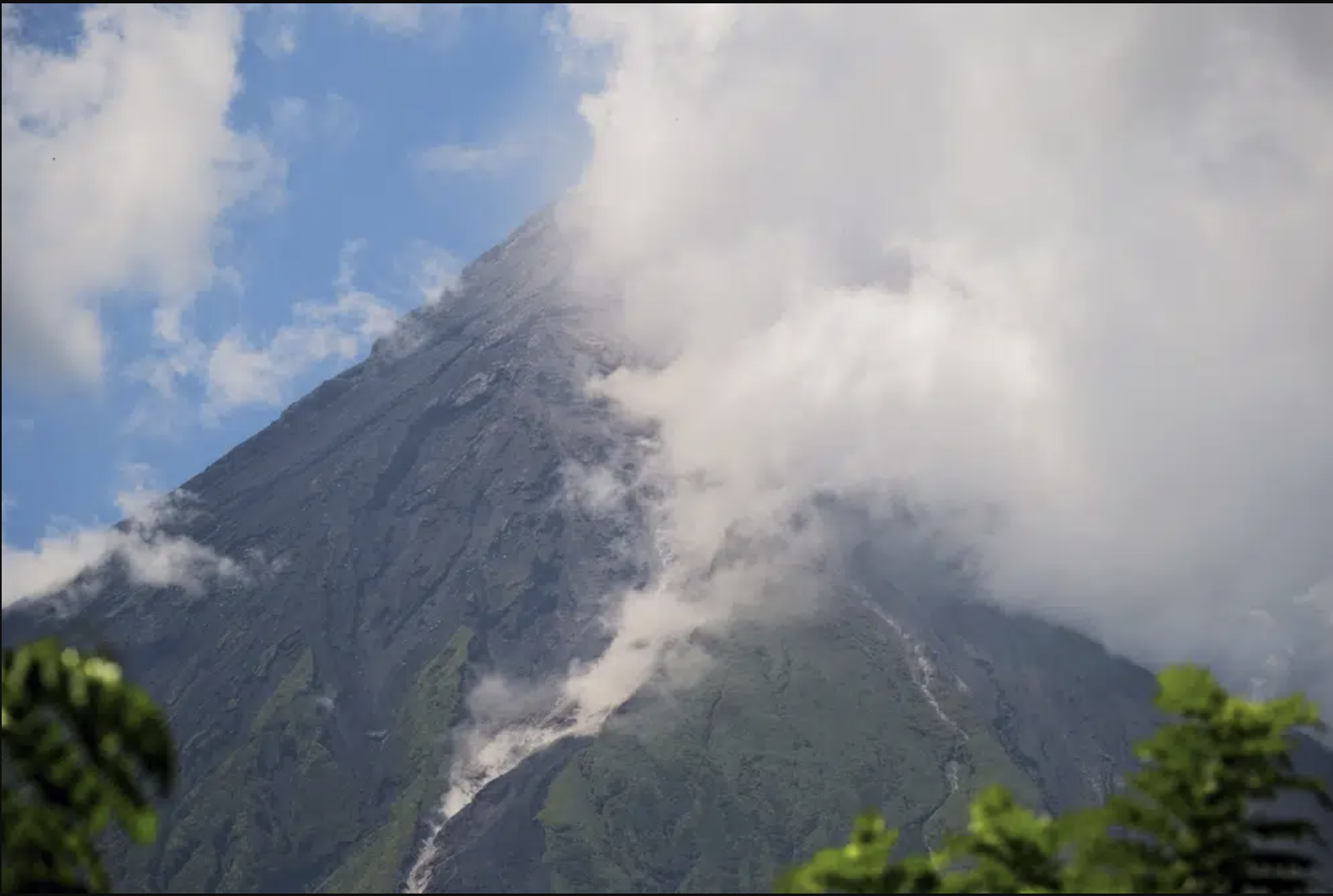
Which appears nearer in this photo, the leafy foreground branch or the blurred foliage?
the blurred foliage

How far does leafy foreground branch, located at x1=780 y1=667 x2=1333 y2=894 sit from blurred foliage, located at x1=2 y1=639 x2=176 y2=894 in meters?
21.2

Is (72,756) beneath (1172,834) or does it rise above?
above

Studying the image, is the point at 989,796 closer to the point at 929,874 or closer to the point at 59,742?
the point at 929,874

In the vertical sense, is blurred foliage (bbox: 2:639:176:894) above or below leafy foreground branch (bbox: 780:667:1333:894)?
above

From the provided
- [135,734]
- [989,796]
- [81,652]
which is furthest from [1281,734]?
[81,652]

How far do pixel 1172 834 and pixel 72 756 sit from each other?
35221 mm

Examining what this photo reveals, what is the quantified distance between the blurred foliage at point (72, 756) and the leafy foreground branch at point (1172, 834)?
2117 centimetres

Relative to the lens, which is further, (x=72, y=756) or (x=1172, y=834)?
(x=1172, y=834)

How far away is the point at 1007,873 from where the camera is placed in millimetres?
41938

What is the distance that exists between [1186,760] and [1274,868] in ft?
17.9

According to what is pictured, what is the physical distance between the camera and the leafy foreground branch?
136 feet

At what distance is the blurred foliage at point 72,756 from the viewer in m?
36.8

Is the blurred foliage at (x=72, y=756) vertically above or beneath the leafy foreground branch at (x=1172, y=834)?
above

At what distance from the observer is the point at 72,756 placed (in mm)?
37531
